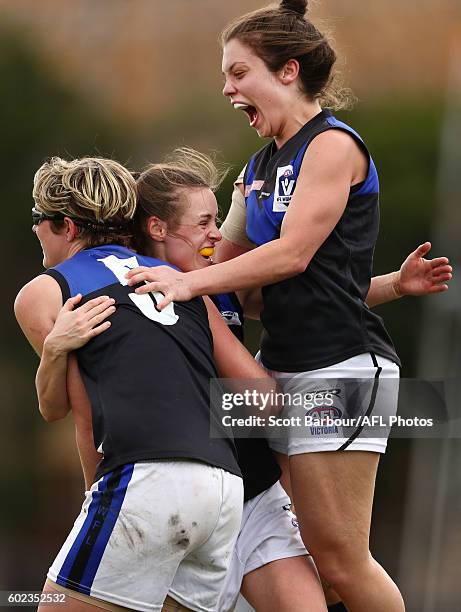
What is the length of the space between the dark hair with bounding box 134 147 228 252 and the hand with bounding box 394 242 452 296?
802 mm

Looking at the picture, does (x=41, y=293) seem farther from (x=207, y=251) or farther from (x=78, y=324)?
(x=207, y=251)

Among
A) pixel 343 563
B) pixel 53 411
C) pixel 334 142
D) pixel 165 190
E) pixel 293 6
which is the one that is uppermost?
pixel 293 6

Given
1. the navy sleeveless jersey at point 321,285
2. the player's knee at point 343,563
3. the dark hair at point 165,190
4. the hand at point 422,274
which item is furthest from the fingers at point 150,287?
the hand at point 422,274

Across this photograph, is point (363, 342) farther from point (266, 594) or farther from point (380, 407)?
point (266, 594)

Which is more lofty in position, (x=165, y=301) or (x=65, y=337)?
(x=165, y=301)

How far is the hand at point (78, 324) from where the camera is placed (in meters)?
3.45

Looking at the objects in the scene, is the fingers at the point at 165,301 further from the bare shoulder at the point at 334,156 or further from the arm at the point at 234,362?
the bare shoulder at the point at 334,156

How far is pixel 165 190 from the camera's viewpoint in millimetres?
3869

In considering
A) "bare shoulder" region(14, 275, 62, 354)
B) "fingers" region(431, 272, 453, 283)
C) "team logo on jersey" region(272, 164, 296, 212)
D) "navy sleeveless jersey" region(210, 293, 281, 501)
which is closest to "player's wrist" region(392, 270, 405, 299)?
"fingers" region(431, 272, 453, 283)

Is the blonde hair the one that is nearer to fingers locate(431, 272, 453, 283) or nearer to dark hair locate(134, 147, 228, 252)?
dark hair locate(134, 147, 228, 252)

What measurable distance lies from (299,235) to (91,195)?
641 millimetres

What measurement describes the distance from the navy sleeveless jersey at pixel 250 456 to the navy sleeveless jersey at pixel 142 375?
1.36 feet

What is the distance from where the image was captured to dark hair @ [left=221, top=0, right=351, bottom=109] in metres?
3.88

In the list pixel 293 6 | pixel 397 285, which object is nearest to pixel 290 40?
pixel 293 6
